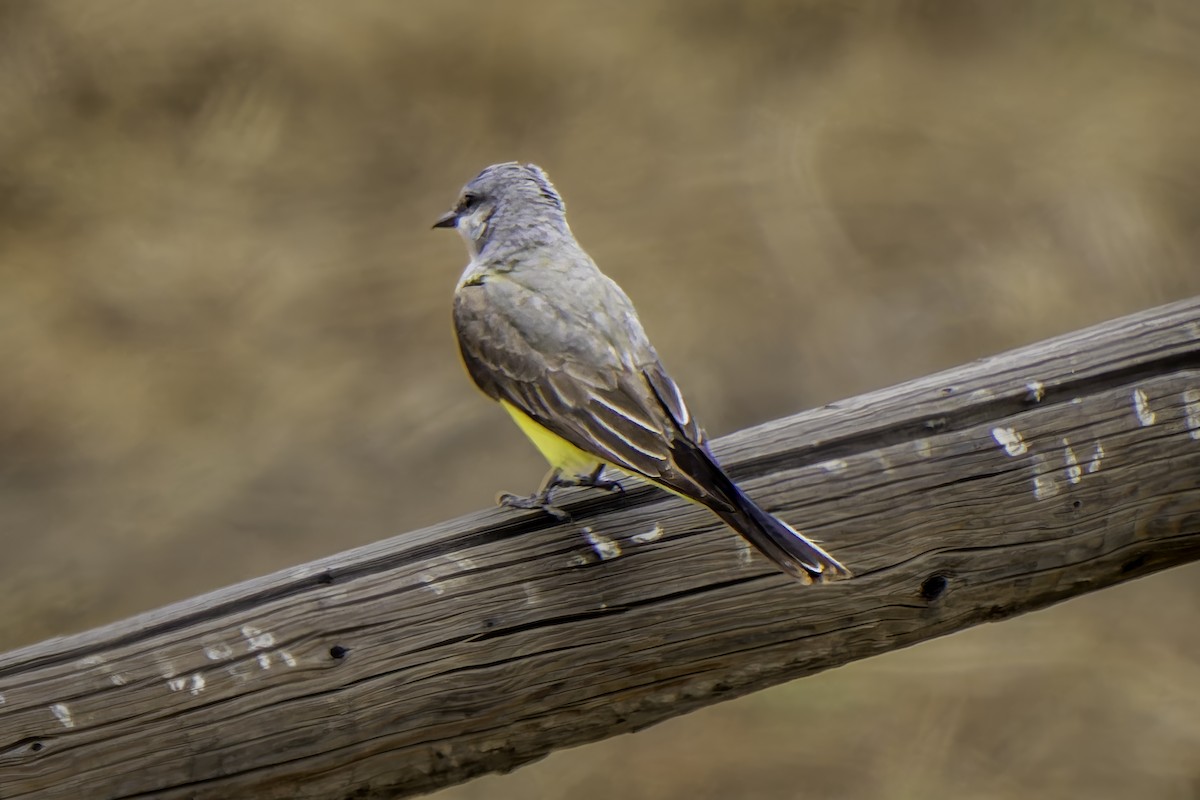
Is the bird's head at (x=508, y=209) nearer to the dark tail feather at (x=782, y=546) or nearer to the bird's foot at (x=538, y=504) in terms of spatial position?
the bird's foot at (x=538, y=504)

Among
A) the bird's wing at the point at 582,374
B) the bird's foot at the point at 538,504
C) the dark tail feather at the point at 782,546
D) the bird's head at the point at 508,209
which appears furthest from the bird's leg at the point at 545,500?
the bird's head at the point at 508,209

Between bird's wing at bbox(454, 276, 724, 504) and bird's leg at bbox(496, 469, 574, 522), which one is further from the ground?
bird's wing at bbox(454, 276, 724, 504)

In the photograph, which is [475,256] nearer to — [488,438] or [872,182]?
[488,438]

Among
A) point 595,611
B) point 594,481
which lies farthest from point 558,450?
point 595,611

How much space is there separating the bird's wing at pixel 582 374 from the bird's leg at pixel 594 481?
0.61ft

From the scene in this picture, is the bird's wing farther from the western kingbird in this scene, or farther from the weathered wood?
the weathered wood

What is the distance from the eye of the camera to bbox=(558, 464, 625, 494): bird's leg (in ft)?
9.23

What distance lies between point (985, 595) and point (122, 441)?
4742 millimetres

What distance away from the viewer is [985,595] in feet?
7.88

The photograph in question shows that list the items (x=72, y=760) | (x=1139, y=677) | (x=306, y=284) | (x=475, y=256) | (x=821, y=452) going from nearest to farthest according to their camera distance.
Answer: (x=72, y=760) < (x=821, y=452) < (x=475, y=256) < (x=1139, y=677) < (x=306, y=284)

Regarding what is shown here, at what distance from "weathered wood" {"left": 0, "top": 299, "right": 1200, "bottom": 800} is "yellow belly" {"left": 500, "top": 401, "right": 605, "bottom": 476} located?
9.3 inches

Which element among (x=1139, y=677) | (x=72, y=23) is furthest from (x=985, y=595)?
(x=72, y=23)

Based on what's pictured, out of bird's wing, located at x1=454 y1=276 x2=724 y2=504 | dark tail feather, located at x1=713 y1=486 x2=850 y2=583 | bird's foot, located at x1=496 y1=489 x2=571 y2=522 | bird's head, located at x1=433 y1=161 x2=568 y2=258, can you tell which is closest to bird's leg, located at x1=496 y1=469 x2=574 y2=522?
bird's foot, located at x1=496 y1=489 x2=571 y2=522

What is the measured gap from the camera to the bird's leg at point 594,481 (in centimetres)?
281
